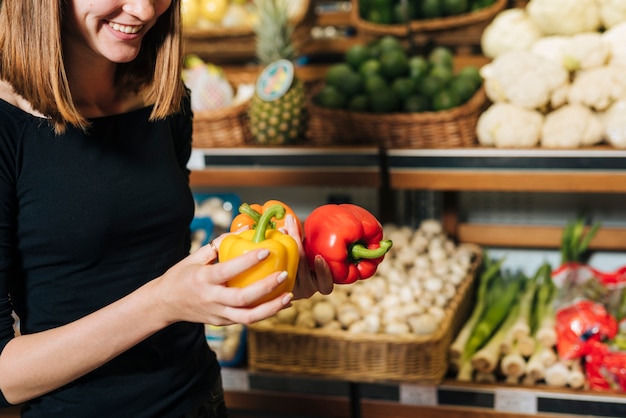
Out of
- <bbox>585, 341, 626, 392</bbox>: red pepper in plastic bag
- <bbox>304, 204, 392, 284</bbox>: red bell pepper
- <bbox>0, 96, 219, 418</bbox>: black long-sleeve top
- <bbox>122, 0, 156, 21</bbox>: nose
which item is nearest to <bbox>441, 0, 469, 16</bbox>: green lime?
<bbox>585, 341, 626, 392</bbox>: red pepper in plastic bag

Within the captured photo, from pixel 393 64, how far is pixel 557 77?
0.59 meters

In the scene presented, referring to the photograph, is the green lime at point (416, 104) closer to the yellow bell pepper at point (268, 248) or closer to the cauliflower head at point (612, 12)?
the cauliflower head at point (612, 12)

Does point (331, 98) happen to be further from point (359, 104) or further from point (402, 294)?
point (402, 294)

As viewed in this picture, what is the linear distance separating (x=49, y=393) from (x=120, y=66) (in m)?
0.67

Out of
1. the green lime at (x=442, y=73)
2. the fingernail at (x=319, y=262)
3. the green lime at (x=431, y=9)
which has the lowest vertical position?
the fingernail at (x=319, y=262)

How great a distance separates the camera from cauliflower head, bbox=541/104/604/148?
7.72 ft

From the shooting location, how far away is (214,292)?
107cm

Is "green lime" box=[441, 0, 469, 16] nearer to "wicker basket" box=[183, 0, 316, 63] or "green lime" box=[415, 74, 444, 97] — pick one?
"green lime" box=[415, 74, 444, 97]

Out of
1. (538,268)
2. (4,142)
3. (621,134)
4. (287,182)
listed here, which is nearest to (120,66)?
(4,142)

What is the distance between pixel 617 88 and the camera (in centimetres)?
244

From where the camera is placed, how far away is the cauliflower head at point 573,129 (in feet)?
7.72

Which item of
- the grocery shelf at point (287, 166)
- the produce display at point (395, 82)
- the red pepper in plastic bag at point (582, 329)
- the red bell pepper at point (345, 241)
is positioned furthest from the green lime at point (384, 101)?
the red bell pepper at point (345, 241)

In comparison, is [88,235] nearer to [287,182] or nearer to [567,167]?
[287,182]

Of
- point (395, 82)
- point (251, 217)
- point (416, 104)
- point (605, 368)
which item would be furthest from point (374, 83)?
point (251, 217)
